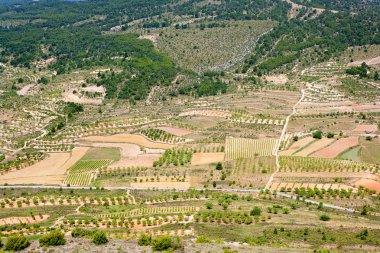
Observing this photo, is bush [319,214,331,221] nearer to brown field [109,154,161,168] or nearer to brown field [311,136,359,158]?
brown field [311,136,359,158]

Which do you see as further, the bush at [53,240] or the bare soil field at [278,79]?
the bare soil field at [278,79]

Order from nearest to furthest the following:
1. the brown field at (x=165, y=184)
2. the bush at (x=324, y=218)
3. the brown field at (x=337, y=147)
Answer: the bush at (x=324, y=218) → the brown field at (x=165, y=184) → the brown field at (x=337, y=147)

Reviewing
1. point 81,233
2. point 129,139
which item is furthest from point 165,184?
point 81,233

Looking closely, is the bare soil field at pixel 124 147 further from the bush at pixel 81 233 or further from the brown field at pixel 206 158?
the bush at pixel 81 233

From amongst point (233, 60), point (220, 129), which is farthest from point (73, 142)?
point (233, 60)

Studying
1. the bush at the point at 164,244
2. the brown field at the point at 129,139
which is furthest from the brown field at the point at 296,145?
the bush at the point at 164,244
